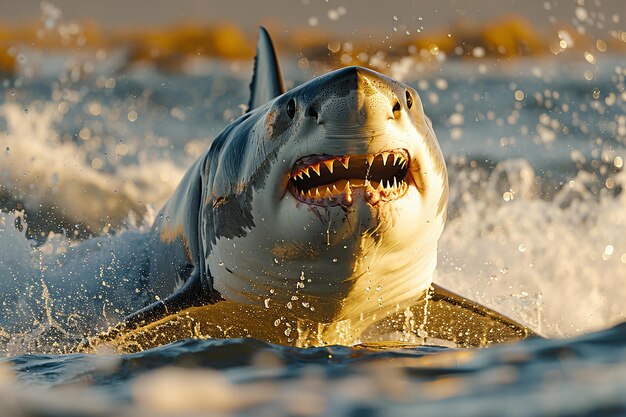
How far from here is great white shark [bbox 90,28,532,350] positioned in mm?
3148

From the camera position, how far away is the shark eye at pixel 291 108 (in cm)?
339

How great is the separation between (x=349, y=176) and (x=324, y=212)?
162 millimetres

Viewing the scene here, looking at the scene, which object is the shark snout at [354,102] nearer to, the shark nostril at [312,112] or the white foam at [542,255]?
the shark nostril at [312,112]

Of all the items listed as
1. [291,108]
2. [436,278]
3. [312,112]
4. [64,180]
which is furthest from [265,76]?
[64,180]

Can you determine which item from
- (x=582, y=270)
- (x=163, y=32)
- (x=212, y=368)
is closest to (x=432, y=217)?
(x=212, y=368)

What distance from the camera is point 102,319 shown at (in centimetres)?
531

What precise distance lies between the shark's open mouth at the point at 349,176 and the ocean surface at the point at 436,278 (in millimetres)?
598

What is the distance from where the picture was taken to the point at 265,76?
6.10 m

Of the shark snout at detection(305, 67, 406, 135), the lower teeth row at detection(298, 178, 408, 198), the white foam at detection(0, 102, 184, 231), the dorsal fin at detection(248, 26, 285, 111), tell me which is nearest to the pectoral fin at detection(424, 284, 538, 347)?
the lower teeth row at detection(298, 178, 408, 198)

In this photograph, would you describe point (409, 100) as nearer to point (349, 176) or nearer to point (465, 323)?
point (349, 176)

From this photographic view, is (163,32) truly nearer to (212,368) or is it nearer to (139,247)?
(139,247)

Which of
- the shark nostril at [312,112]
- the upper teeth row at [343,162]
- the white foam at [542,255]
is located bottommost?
the white foam at [542,255]

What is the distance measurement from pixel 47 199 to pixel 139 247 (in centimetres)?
604

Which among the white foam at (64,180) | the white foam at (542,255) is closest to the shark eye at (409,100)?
the white foam at (542,255)
